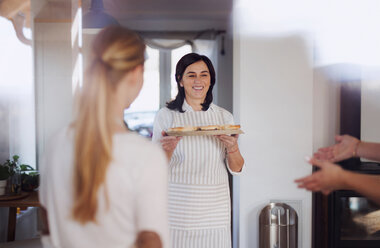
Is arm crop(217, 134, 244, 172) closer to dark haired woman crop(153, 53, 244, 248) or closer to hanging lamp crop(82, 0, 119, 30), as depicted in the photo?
dark haired woman crop(153, 53, 244, 248)

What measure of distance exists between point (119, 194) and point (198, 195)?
105cm

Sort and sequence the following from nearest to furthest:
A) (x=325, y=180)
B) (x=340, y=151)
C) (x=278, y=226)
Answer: (x=325, y=180)
(x=340, y=151)
(x=278, y=226)

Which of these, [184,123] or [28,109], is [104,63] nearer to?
[184,123]

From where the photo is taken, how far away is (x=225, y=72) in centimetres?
563

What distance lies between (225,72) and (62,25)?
9.64ft

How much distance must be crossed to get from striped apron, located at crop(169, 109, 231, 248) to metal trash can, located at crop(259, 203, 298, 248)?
643 millimetres

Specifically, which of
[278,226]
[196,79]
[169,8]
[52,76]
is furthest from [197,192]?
[169,8]

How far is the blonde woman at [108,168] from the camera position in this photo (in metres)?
0.87

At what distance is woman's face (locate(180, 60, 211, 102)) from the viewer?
1.97 m

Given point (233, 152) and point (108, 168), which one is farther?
point (233, 152)

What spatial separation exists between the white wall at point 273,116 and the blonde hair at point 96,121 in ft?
5.72

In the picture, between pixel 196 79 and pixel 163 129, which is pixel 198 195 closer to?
pixel 163 129

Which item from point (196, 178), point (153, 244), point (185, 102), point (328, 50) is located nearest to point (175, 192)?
point (196, 178)

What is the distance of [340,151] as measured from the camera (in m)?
1.40
